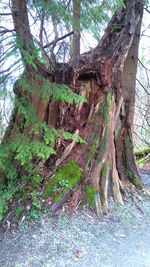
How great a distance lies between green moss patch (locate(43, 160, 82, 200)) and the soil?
0.30 meters

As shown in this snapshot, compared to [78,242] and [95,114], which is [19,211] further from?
[95,114]

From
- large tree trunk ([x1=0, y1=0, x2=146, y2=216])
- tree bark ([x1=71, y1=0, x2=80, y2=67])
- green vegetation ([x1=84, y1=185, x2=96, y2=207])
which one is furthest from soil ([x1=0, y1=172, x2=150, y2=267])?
tree bark ([x1=71, y1=0, x2=80, y2=67])

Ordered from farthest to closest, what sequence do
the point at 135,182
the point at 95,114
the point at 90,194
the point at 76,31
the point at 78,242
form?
the point at 135,182 < the point at 95,114 < the point at 90,194 < the point at 76,31 < the point at 78,242

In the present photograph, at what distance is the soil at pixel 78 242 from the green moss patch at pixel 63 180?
303 mm

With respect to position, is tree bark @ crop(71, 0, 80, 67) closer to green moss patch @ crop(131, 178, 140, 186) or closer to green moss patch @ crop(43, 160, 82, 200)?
green moss patch @ crop(43, 160, 82, 200)

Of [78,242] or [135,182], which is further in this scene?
[135,182]

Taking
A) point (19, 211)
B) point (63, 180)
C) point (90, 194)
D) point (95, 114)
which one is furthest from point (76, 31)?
point (19, 211)

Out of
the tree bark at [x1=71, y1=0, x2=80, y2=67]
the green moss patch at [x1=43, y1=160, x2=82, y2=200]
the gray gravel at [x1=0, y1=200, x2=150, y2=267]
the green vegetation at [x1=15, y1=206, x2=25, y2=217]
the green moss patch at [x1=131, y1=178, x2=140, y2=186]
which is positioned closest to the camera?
the gray gravel at [x1=0, y1=200, x2=150, y2=267]

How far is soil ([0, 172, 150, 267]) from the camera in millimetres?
3086

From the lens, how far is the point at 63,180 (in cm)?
397

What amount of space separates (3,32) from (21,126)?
144cm

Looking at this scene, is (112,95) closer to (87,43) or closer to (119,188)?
(87,43)

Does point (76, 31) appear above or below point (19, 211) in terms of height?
above

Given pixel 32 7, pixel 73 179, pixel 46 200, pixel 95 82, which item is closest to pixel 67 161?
pixel 73 179
